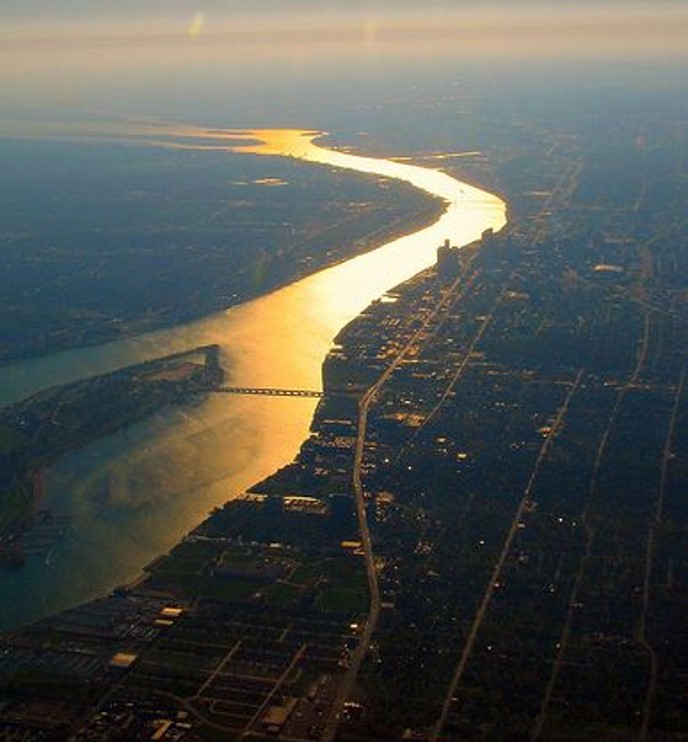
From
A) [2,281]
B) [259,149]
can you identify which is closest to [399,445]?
[2,281]

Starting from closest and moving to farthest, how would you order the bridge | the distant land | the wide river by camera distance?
the distant land, the wide river, the bridge

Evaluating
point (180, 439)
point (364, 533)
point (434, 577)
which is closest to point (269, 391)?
point (180, 439)

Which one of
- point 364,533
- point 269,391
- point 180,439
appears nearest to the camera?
point 364,533

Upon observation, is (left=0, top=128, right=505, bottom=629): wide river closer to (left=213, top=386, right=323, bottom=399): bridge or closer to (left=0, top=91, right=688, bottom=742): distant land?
(left=213, top=386, right=323, bottom=399): bridge

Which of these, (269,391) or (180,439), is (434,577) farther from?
(269,391)

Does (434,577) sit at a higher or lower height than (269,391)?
lower

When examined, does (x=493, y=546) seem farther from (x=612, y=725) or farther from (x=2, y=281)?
(x=2, y=281)

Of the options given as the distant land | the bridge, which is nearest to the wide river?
the bridge
